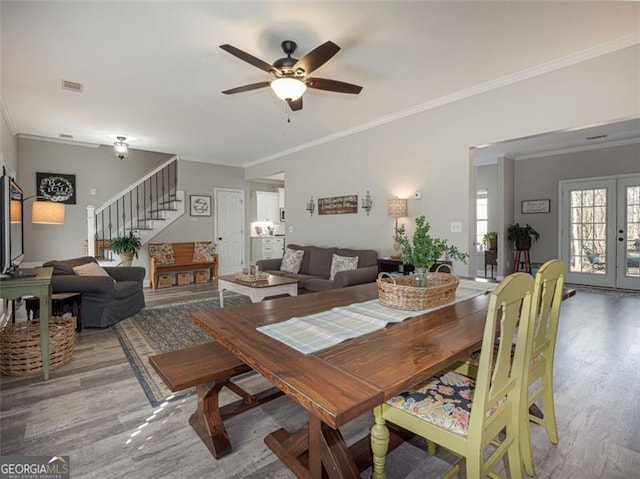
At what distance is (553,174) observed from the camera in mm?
6656

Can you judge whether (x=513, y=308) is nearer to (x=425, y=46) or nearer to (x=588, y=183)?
(x=425, y=46)

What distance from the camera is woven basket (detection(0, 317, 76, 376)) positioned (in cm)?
257

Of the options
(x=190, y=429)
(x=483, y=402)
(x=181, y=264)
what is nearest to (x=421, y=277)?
(x=483, y=402)

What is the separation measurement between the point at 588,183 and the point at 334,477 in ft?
23.7

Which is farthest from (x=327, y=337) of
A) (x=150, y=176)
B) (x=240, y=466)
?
(x=150, y=176)

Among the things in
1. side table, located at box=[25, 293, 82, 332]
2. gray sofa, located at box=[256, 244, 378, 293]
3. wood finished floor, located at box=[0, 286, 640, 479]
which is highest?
gray sofa, located at box=[256, 244, 378, 293]

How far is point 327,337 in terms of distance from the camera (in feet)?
4.49

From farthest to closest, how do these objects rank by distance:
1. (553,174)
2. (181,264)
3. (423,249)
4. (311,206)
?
1. (181,264)
2. (553,174)
3. (311,206)
4. (423,249)

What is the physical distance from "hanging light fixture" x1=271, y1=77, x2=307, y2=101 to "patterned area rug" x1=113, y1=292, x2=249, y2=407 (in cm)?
239

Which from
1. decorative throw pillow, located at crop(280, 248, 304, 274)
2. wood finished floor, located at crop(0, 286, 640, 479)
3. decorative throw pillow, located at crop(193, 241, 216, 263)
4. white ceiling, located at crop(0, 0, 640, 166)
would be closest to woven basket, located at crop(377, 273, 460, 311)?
wood finished floor, located at crop(0, 286, 640, 479)

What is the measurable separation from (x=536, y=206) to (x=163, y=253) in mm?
7828

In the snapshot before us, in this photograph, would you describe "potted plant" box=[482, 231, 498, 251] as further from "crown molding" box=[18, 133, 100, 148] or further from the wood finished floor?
"crown molding" box=[18, 133, 100, 148]

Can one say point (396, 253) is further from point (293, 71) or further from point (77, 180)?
point (77, 180)

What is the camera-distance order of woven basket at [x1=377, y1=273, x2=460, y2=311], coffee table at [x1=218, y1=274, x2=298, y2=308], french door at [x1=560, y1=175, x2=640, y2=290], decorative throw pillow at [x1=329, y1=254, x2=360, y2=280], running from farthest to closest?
french door at [x1=560, y1=175, x2=640, y2=290], decorative throw pillow at [x1=329, y1=254, x2=360, y2=280], coffee table at [x1=218, y1=274, x2=298, y2=308], woven basket at [x1=377, y1=273, x2=460, y2=311]
